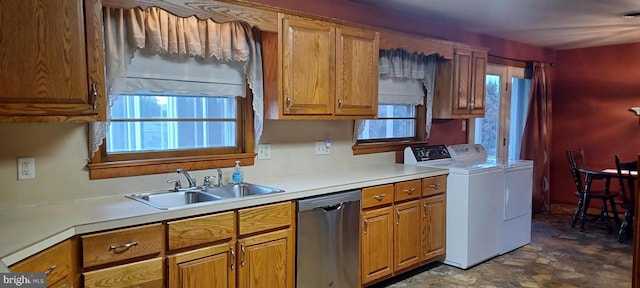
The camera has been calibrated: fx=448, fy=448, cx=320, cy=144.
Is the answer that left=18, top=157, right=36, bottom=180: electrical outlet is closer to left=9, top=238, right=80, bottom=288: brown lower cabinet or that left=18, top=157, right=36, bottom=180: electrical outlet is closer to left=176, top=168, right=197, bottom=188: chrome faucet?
left=9, top=238, right=80, bottom=288: brown lower cabinet

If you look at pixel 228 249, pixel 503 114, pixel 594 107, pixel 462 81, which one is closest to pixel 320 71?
pixel 228 249

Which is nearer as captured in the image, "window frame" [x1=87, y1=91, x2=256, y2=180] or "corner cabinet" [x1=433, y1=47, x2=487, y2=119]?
"window frame" [x1=87, y1=91, x2=256, y2=180]

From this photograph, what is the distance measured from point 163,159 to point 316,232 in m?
1.07

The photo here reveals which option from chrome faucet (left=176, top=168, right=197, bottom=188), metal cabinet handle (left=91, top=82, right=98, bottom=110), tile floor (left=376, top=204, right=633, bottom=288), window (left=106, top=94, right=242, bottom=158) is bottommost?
tile floor (left=376, top=204, right=633, bottom=288)

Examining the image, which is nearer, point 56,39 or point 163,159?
point 56,39

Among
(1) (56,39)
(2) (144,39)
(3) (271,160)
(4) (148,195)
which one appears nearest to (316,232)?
(3) (271,160)

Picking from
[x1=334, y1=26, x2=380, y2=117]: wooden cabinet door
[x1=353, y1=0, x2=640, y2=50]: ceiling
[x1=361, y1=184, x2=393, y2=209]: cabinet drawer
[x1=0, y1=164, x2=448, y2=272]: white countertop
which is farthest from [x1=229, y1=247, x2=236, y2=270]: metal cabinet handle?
[x1=353, y1=0, x2=640, y2=50]: ceiling

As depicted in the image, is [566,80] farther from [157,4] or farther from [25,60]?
[25,60]

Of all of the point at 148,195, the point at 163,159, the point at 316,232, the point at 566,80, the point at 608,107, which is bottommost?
the point at 316,232

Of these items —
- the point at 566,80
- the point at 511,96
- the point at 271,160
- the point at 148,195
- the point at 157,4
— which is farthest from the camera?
the point at 566,80

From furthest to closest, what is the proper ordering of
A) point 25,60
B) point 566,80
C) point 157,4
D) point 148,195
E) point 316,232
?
point 566,80
point 316,232
point 148,195
point 157,4
point 25,60

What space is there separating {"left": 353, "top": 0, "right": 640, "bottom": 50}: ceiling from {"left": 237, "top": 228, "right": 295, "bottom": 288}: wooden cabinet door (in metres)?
2.16

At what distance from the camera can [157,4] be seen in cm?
246

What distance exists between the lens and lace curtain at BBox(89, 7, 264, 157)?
2.49 m
